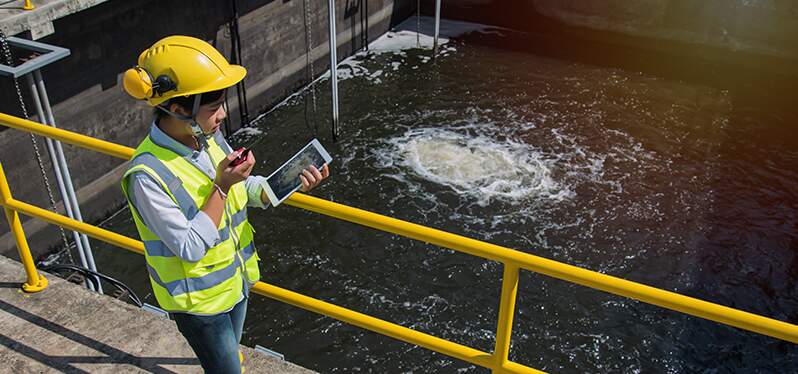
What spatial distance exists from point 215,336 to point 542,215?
23.1 feet

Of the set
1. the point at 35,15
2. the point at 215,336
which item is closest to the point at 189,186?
the point at 215,336

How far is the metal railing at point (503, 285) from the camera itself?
2.39 metres

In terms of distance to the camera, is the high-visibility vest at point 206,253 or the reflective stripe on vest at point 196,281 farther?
the reflective stripe on vest at point 196,281

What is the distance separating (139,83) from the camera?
2.18m

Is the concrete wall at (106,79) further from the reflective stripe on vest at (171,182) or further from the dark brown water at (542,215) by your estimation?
the reflective stripe on vest at (171,182)

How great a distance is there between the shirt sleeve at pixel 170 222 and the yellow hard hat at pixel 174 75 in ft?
0.93

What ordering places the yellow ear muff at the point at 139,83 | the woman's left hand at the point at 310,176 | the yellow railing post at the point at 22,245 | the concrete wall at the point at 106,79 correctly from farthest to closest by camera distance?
the concrete wall at the point at 106,79, the yellow railing post at the point at 22,245, the woman's left hand at the point at 310,176, the yellow ear muff at the point at 139,83

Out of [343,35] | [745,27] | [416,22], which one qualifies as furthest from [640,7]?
[343,35]

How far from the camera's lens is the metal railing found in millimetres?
2393

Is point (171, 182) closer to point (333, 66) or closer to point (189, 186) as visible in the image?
point (189, 186)

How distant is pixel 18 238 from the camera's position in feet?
12.1

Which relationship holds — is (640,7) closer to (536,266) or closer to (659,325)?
(659,325)

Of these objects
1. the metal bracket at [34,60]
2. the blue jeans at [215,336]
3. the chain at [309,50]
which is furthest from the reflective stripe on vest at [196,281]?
the chain at [309,50]

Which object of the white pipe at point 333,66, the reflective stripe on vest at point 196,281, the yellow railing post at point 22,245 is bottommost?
the white pipe at point 333,66
